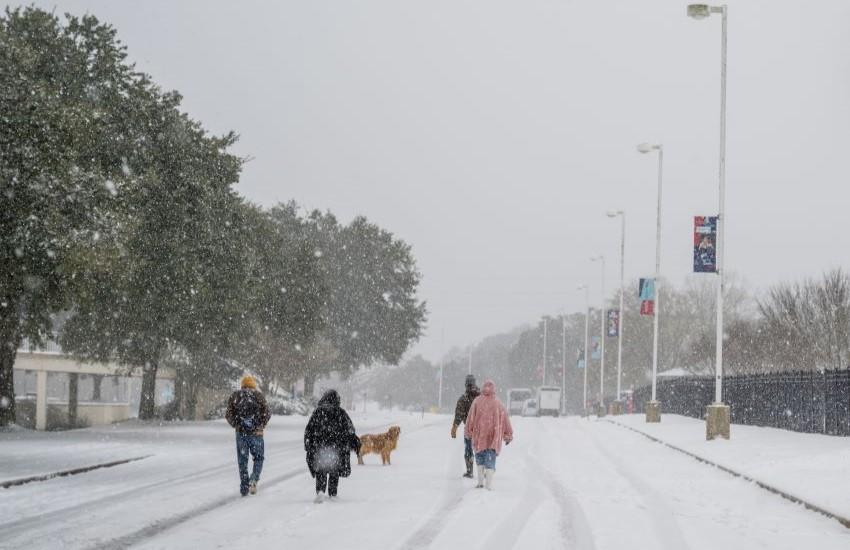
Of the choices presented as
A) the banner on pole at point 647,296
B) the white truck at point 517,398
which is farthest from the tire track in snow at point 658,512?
the white truck at point 517,398

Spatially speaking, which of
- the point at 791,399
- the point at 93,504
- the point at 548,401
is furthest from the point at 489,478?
the point at 548,401

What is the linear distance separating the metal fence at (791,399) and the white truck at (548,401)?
46203mm

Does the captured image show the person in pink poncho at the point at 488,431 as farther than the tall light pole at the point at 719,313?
No

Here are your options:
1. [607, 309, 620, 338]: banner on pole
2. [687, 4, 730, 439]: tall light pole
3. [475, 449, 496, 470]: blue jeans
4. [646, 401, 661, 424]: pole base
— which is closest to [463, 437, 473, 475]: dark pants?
[475, 449, 496, 470]: blue jeans

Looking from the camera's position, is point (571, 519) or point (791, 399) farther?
point (791, 399)

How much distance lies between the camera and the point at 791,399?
29859mm

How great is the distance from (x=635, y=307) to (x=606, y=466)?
7863cm

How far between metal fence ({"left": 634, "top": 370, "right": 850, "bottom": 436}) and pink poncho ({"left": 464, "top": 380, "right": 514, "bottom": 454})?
12.6 metres

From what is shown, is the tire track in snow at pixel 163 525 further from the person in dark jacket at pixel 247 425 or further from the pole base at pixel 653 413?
the pole base at pixel 653 413

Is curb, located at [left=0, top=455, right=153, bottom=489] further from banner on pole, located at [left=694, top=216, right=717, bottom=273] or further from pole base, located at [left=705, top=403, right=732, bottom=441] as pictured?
banner on pole, located at [left=694, top=216, right=717, bottom=273]

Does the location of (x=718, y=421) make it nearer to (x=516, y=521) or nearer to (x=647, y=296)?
(x=647, y=296)

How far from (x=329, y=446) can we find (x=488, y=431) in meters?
2.87

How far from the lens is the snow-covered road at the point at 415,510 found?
10.8 meters

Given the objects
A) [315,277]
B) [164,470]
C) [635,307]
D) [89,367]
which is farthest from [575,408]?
[164,470]
